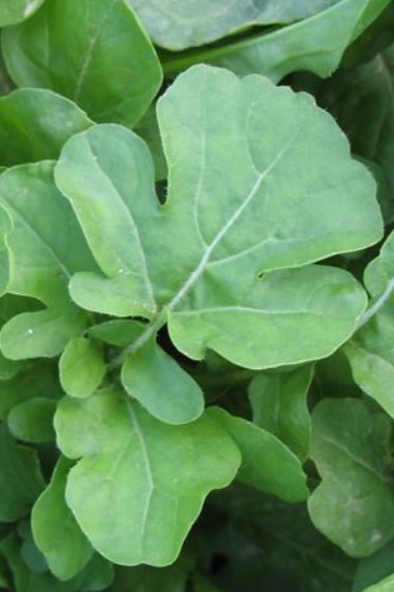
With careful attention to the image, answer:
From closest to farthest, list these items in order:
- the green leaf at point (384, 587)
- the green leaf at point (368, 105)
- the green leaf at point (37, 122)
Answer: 1. the green leaf at point (384, 587)
2. the green leaf at point (37, 122)
3. the green leaf at point (368, 105)

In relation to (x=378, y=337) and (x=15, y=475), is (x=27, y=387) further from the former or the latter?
(x=378, y=337)

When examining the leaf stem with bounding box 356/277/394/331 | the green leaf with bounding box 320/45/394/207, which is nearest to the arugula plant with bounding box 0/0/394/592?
the leaf stem with bounding box 356/277/394/331

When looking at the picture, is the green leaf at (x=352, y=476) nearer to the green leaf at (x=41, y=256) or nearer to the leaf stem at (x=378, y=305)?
the leaf stem at (x=378, y=305)

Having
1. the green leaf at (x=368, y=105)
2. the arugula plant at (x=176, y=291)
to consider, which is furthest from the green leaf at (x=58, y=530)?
the green leaf at (x=368, y=105)

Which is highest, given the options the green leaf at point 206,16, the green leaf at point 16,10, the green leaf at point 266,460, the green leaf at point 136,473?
the green leaf at point 16,10

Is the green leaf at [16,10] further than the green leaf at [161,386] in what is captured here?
Yes

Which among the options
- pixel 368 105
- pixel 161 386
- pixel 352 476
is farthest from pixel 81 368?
pixel 368 105

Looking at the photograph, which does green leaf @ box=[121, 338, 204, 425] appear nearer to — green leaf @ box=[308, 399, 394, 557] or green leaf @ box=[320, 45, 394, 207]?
green leaf @ box=[308, 399, 394, 557]
